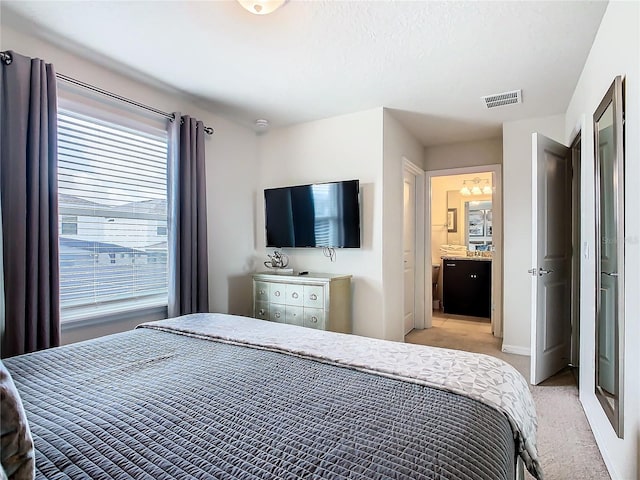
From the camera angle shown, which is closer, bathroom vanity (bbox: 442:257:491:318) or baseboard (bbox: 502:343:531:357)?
baseboard (bbox: 502:343:531:357)

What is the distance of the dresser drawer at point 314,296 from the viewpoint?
10.7 feet

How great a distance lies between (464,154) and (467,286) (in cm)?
212

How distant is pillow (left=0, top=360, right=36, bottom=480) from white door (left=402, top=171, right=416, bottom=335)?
4.06 m

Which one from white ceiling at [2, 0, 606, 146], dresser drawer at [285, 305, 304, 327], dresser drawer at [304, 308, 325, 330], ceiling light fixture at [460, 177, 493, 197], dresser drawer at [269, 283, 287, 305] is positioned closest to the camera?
white ceiling at [2, 0, 606, 146]

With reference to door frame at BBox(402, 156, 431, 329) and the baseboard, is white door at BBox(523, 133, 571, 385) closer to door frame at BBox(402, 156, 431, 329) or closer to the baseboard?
the baseboard

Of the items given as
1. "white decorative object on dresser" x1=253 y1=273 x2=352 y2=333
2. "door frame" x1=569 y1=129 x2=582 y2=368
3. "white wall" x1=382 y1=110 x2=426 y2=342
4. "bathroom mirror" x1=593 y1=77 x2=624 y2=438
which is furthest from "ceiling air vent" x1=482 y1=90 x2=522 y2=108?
A: "white decorative object on dresser" x1=253 y1=273 x2=352 y2=333

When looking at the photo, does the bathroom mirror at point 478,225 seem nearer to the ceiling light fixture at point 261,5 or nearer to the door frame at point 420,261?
the door frame at point 420,261

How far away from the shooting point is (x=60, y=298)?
2355mm

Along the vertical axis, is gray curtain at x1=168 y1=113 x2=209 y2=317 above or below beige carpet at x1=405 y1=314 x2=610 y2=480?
above

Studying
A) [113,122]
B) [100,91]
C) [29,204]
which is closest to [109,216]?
[29,204]

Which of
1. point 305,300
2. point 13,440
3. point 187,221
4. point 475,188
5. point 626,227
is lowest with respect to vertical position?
point 305,300

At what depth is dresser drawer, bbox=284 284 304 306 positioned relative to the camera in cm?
338

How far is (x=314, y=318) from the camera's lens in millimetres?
3287

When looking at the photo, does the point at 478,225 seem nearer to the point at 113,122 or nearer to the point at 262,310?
the point at 262,310
